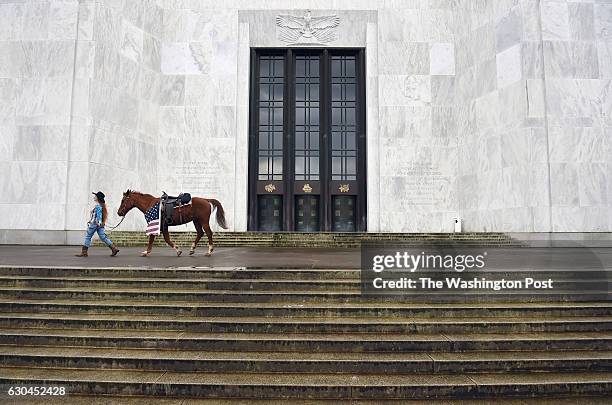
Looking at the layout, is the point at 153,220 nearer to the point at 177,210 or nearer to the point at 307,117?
the point at 177,210

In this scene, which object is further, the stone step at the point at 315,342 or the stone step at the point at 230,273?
the stone step at the point at 230,273

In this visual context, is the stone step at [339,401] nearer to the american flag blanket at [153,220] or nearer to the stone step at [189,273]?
the stone step at [189,273]

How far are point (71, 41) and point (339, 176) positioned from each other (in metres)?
16.2

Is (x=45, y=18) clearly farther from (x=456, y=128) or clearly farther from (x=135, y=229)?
(x=456, y=128)

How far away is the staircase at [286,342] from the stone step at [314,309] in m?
0.02

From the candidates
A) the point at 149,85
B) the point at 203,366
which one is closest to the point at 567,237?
the point at 203,366

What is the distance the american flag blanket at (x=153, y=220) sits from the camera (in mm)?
10258

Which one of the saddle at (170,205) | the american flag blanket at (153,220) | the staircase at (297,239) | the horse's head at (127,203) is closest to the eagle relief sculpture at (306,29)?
the staircase at (297,239)

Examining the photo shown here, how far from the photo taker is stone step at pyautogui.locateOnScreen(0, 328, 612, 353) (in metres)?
5.25

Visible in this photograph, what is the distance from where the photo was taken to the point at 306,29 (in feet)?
86.6

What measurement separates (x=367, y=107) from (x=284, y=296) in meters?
21.0

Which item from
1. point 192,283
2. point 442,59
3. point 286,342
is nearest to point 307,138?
point 442,59

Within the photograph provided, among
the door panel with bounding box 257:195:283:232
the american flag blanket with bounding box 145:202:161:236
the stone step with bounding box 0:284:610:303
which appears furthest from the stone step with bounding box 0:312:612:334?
the door panel with bounding box 257:195:283:232

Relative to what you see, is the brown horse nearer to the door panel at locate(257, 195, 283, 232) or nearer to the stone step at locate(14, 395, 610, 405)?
the stone step at locate(14, 395, 610, 405)
